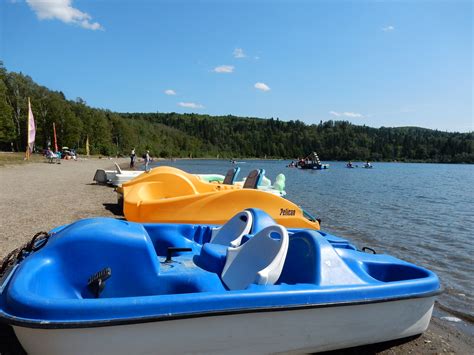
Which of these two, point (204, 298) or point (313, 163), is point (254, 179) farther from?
point (313, 163)

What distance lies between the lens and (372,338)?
12.0 ft

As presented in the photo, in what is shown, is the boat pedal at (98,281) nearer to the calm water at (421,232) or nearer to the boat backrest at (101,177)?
the calm water at (421,232)

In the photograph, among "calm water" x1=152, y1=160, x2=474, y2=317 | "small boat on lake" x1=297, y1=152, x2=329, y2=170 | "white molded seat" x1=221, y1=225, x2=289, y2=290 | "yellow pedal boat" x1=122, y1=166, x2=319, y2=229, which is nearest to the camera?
"white molded seat" x1=221, y1=225, x2=289, y2=290

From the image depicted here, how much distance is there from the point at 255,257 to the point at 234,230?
1272 mm

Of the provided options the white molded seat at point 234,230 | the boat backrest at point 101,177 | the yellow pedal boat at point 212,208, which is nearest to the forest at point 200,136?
the boat backrest at point 101,177

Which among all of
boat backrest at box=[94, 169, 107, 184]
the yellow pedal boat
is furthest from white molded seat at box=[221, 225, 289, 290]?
boat backrest at box=[94, 169, 107, 184]

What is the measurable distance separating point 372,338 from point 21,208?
9630mm

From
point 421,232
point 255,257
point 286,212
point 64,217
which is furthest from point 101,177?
point 255,257

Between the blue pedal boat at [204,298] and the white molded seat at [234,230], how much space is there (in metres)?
0.75

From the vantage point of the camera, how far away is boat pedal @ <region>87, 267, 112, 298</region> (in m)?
3.27

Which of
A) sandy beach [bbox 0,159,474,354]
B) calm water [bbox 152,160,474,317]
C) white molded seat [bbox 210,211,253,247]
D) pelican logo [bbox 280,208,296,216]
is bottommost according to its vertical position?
calm water [bbox 152,160,474,317]

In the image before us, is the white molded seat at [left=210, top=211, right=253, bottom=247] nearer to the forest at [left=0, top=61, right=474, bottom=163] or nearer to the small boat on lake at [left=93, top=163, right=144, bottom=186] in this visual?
the small boat on lake at [left=93, top=163, right=144, bottom=186]

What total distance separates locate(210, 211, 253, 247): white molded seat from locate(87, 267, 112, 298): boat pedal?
1941 mm

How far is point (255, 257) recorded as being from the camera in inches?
158
